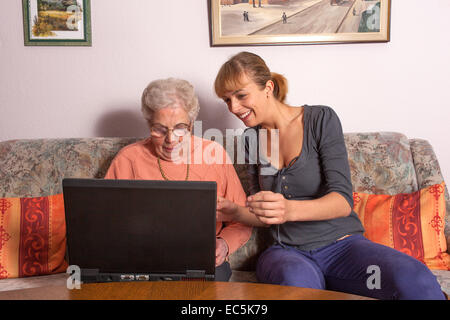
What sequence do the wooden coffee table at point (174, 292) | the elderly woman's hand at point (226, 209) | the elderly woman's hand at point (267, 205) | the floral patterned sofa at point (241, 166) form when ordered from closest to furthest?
1. the wooden coffee table at point (174, 292)
2. the elderly woman's hand at point (267, 205)
3. the elderly woman's hand at point (226, 209)
4. the floral patterned sofa at point (241, 166)

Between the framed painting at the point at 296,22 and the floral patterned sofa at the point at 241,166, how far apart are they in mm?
532

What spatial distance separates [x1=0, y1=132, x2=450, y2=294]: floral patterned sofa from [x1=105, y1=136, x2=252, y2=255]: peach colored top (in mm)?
166

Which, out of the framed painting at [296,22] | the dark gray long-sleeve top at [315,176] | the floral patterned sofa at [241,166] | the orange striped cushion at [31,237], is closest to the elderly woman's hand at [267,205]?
the dark gray long-sleeve top at [315,176]

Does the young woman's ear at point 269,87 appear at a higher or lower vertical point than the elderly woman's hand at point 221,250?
higher

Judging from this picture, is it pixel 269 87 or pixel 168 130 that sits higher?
pixel 269 87

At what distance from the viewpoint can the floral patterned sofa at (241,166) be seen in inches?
64.1

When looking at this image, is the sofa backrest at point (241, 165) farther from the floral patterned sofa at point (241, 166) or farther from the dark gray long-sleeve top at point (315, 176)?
the dark gray long-sleeve top at point (315, 176)

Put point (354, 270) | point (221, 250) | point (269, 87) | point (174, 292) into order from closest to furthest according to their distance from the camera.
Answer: point (174, 292) < point (354, 270) < point (221, 250) < point (269, 87)

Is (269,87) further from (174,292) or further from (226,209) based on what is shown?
(174,292)

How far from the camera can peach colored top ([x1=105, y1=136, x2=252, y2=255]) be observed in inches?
58.2

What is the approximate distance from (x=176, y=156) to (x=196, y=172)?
3.9 inches

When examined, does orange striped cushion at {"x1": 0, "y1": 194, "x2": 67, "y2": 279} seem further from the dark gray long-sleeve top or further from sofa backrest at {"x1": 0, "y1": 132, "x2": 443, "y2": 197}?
the dark gray long-sleeve top

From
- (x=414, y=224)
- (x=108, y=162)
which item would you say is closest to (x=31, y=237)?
(x=108, y=162)

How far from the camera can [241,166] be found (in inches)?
66.2
